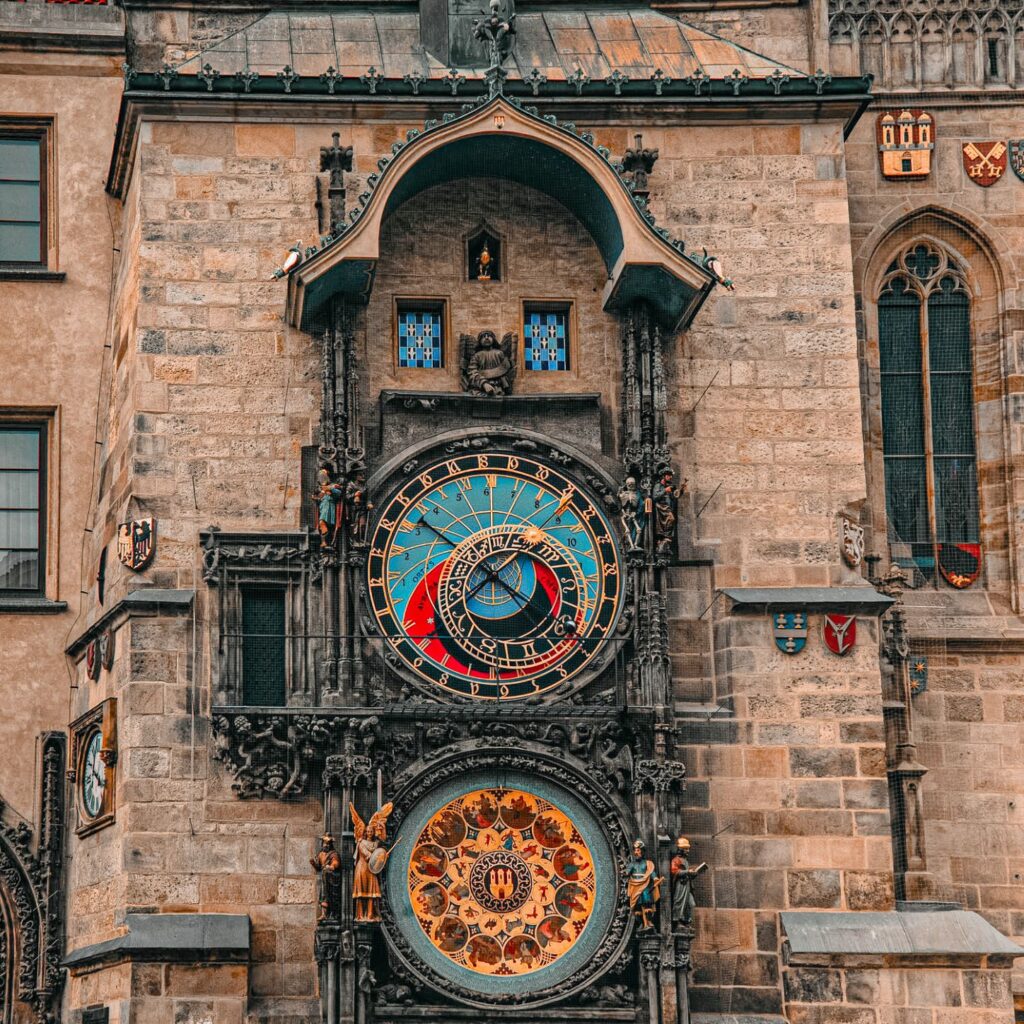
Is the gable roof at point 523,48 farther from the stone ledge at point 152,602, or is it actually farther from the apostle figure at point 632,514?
the stone ledge at point 152,602

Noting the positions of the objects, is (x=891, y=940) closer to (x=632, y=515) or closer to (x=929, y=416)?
(x=632, y=515)

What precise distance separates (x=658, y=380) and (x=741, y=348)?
0.85m

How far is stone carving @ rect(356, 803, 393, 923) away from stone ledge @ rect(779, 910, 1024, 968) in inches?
125

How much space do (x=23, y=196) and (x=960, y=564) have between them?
8799 millimetres

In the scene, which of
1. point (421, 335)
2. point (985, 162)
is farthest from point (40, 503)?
point (985, 162)

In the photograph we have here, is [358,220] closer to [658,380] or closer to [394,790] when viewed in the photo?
[658,380]

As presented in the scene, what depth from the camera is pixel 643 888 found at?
22.3 metres

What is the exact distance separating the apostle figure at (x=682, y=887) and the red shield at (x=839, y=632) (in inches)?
81.7

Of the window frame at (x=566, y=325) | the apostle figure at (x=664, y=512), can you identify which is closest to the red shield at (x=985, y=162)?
the window frame at (x=566, y=325)

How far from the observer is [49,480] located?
82.0 ft

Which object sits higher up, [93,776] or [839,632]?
[839,632]

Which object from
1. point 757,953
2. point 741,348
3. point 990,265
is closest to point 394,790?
point 757,953

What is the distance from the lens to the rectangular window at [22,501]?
24938 mm

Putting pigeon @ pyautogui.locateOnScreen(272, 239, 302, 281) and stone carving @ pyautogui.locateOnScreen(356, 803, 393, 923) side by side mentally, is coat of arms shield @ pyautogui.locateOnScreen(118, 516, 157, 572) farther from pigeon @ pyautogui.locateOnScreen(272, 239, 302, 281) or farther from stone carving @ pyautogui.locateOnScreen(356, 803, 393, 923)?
stone carving @ pyautogui.locateOnScreen(356, 803, 393, 923)
